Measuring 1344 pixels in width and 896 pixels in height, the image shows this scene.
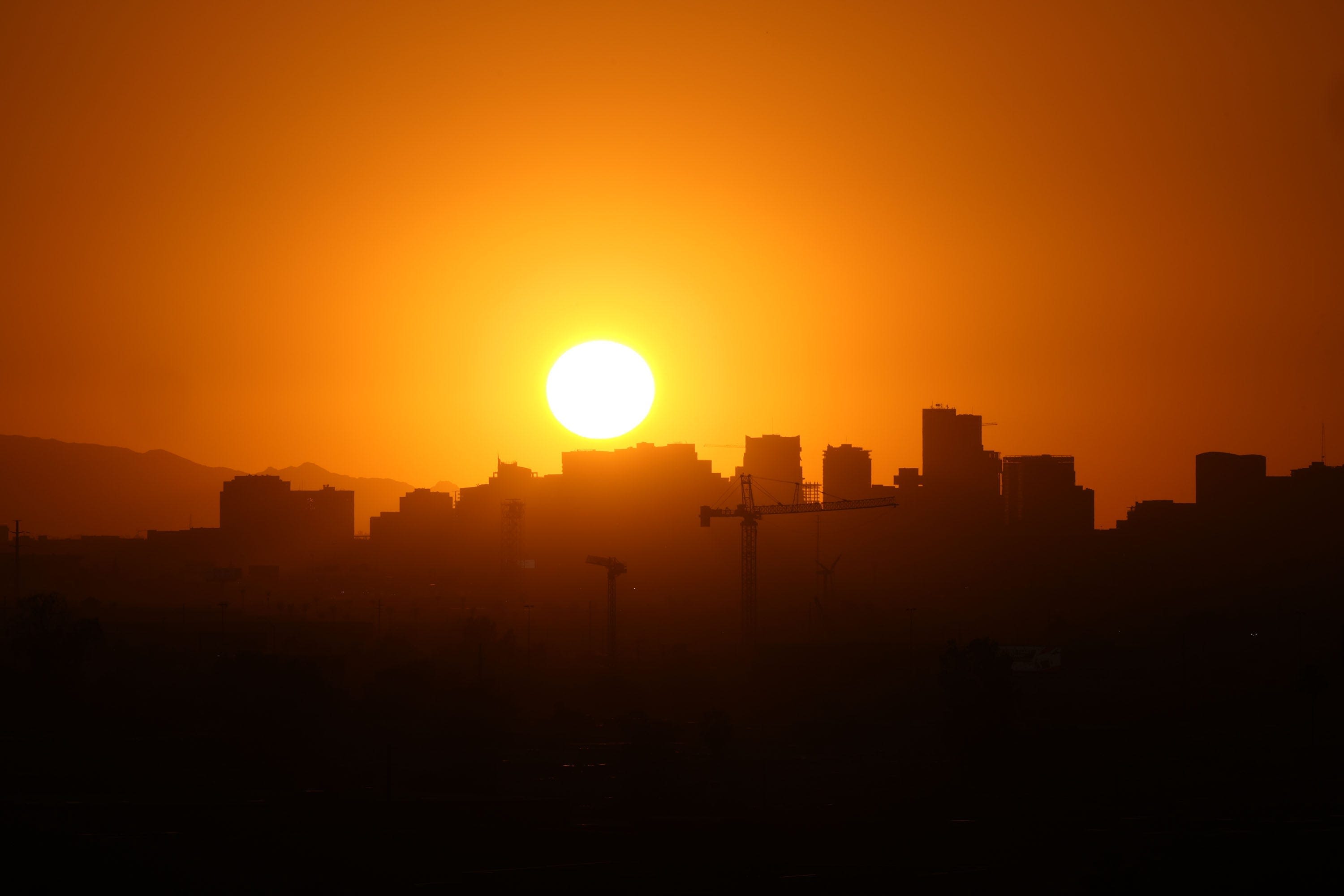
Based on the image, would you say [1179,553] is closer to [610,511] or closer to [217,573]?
[610,511]

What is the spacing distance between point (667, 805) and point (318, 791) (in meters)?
10.4

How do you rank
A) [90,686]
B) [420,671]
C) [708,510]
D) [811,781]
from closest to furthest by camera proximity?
[811,781] < [90,686] < [420,671] < [708,510]

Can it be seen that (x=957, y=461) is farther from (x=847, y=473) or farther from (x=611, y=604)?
(x=611, y=604)

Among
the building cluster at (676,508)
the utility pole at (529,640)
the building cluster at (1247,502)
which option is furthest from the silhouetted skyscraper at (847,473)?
the utility pole at (529,640)

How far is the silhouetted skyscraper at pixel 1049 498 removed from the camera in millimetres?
178875

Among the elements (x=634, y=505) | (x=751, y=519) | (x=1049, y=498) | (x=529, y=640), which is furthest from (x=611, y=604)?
(x=1049, y=498)

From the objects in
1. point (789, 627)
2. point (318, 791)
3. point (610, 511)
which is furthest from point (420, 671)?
point (610, 511)

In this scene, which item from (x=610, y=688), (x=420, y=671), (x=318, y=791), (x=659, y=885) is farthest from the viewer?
(x=610, y=688)

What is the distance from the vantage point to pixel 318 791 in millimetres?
36656

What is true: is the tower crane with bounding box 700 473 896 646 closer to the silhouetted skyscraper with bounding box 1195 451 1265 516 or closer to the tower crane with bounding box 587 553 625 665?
the tower crane with bounding box 587 553 625 665

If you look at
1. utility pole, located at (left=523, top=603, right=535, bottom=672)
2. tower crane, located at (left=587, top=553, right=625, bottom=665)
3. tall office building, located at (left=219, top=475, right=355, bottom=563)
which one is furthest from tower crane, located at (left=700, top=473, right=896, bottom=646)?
tall office building, located at (left=219, top=475, right=355, bottom=563)

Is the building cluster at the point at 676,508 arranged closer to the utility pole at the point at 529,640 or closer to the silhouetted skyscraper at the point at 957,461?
the silhouetted skyscraper at the point at 957,461

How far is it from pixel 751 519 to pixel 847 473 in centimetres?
7085

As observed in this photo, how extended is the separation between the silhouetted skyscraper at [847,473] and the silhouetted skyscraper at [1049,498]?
23.9m
